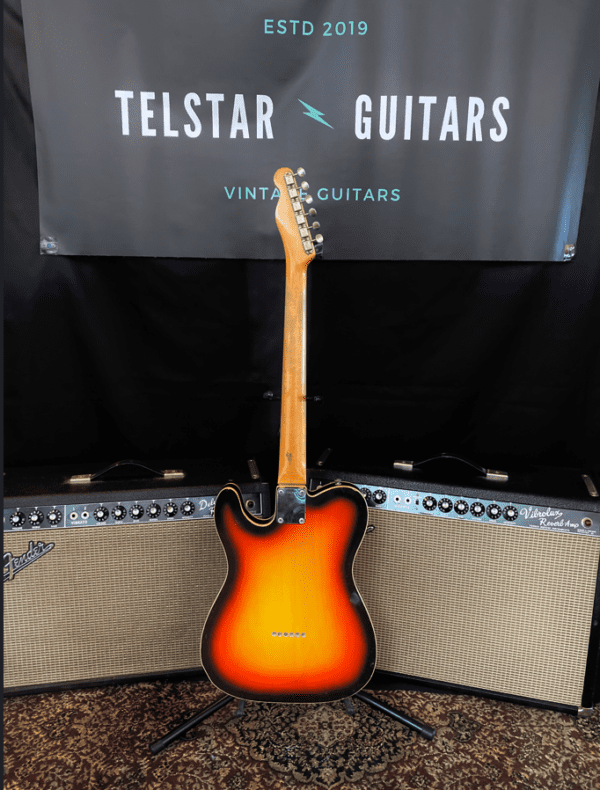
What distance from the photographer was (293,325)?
138cm

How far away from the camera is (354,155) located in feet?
5.45

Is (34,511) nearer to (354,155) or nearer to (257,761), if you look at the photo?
(257,761)

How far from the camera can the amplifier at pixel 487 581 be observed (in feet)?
4.72

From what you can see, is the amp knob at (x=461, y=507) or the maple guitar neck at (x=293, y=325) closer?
the maple guitar neck at (x=293, y=325)

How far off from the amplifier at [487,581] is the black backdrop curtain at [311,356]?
298 mm

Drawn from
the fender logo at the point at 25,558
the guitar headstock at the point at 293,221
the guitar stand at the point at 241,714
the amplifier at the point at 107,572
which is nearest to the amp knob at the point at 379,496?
the amplifier at the point at 107,572

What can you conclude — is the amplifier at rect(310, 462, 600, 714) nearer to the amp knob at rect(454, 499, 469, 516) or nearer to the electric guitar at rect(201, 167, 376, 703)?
the amp knob at rect(454, 499, 469, 516)

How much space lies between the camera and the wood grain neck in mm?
1378

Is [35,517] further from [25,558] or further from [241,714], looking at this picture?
[241,714]

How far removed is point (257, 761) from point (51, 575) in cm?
68

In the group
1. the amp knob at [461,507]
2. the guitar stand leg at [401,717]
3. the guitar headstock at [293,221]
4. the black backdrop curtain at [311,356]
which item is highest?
the guitar headstock at [293,221]

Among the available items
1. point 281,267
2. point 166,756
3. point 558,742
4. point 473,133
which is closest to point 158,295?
point 281,267

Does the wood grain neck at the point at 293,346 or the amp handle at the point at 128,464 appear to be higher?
the wood grain neck at the point at 293,346

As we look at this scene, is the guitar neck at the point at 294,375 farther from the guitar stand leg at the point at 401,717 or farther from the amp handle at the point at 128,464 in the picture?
the guitar stand leg at the point at 401,717
